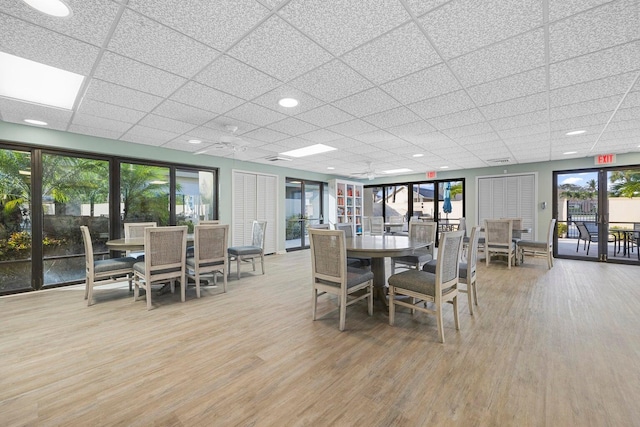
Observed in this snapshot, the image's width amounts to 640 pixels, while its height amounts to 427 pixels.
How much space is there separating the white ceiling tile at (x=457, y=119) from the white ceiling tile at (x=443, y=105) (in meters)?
0.14

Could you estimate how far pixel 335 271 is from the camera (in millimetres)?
2727

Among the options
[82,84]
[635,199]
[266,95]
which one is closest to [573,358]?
[266,95]

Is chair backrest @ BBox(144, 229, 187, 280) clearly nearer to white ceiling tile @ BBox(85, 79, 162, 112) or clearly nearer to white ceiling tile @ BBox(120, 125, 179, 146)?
white ceiling tile @ BBox(85, 79, 162, 112)

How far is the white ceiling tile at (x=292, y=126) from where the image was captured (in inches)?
149

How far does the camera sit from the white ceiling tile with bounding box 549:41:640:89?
2.13 meters

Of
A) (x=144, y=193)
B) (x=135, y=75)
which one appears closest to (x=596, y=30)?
(x=135, y=75)

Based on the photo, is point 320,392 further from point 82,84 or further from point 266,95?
point 82,84

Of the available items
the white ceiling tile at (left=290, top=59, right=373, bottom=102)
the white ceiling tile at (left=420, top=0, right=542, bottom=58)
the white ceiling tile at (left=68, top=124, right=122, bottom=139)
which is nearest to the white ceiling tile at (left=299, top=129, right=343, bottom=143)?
the white ceiling tile at (left=290, top=59, right=373, bottom=102)

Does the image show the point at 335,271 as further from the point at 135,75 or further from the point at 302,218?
the point at 302,218

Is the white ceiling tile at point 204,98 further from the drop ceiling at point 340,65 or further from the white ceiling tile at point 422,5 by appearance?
the white ceiling tile at point 422,5

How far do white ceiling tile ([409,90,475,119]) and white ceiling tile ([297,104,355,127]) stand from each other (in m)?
0.85

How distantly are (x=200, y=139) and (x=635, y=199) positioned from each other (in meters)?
9.75

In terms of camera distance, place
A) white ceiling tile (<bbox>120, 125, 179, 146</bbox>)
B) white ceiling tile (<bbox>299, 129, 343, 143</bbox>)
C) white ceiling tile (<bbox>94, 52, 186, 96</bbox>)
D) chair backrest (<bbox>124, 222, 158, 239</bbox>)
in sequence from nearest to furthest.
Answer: white ceiling tile (<bbox>94, 52, 186, 96</bbox>), white ceiling tile (<bbox>120, 125, 179, 146</bbox>), white ceiling tile (<bbox>299, 129, 343, 143</bbox>), chair backrest (<bbox>124, 222, 158, 239</bbox>)

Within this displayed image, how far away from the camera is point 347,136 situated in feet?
14.8
